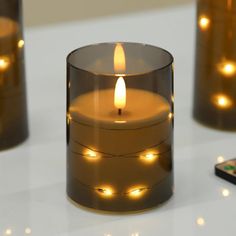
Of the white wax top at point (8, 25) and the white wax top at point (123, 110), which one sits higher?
→ the white wax top at point (8, 25)

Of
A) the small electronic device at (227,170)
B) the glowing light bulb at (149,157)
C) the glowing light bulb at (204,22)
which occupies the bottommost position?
the small electronic device at (227,170)

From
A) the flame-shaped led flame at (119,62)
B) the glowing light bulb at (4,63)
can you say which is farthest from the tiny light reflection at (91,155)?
the glowing light bulb at (4,63)

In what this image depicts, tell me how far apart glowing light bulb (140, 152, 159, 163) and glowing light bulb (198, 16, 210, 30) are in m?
0.27

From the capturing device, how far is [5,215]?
86 centimetres

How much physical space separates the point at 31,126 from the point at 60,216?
0.26m

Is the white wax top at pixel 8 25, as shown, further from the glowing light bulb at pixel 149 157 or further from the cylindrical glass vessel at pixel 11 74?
the glowing light bulb at pixel 149 157

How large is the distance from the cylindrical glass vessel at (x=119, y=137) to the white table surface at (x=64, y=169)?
23 millimetres

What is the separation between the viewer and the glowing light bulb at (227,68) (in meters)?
1.05

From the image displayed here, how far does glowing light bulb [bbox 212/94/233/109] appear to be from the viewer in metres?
1.07

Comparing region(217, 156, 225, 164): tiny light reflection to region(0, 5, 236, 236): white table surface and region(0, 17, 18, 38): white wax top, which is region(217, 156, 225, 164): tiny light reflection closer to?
region(0, 5, 236, 236): white table surface

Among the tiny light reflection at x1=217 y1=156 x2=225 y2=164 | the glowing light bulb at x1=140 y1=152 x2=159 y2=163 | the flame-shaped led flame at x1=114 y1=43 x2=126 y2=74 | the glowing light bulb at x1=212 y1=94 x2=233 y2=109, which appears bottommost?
the tiny light reflection at x1=217 y1=156 x2=225 y2=164

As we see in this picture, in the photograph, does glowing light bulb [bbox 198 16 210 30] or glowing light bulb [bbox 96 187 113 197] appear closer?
glowing light bulb [bbox 96 187 113 197]

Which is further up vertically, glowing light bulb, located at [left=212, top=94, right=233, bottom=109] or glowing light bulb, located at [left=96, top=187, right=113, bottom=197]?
glowing light bulb, located at [left=212, top=94, right=233, bottom=109]

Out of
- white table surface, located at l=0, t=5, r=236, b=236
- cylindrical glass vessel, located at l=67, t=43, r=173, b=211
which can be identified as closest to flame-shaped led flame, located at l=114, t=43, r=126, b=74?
cylindrical glass vessel, located at l=67, t=43, r=173, b=211
